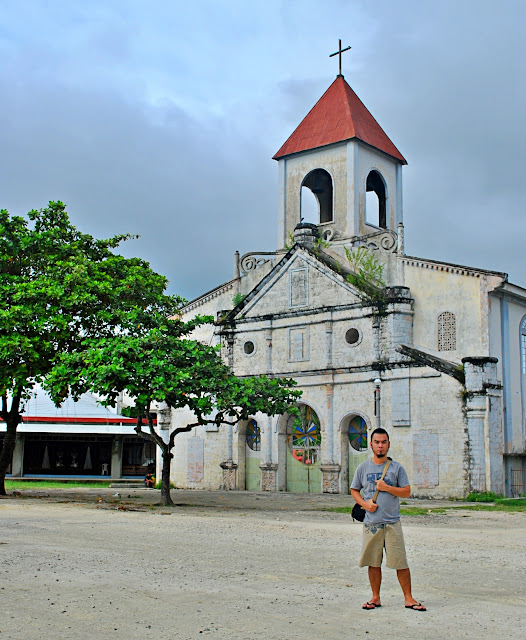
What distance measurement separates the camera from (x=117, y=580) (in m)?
9.31

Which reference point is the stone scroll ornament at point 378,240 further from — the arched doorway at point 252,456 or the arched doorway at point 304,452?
the arched doorway at point 252,456

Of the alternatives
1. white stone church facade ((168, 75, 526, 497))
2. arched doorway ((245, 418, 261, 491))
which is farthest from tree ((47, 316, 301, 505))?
arched doorway ((245, 418, 261, 491))

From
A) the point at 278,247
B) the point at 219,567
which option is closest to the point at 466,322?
the point at 278,247

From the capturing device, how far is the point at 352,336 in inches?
1131

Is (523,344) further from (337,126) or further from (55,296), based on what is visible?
(55,296)

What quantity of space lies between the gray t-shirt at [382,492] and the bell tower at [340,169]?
895 inches

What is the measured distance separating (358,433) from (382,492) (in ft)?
67.0

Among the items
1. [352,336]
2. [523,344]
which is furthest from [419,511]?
[523,344]

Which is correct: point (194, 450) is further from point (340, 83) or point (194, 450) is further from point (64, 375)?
point (340, 83)

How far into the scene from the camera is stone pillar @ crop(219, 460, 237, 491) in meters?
31.1

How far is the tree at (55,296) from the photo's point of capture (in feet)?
71.9

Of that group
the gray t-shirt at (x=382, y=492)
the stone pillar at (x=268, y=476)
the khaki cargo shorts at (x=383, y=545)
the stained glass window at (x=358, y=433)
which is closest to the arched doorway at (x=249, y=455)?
the stone pillar at (x=268, y=476)

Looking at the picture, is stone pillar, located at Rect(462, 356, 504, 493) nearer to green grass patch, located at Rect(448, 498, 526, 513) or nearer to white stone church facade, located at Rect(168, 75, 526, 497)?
white stone church facade, located at Rect(168, 75, 526, 497)

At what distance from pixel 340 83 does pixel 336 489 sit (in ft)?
57.5
